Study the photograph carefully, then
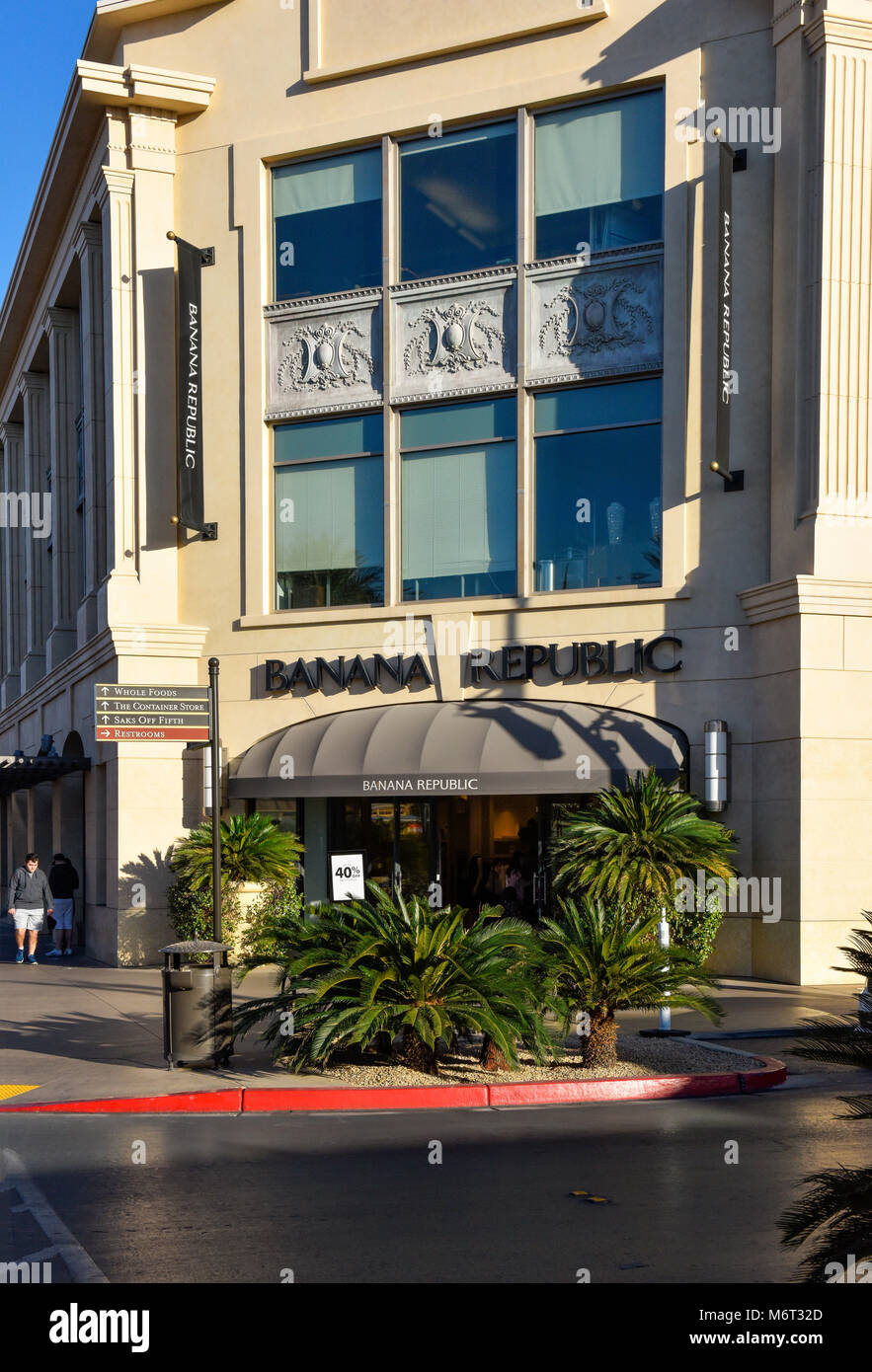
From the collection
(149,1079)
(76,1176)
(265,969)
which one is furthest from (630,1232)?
(265,969)

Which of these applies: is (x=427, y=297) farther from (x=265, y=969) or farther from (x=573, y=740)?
(x=265, y=969)

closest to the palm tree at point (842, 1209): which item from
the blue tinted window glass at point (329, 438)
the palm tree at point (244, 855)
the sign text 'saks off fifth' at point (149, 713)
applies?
the sign text 'saks off fifth' at point (149, 713)

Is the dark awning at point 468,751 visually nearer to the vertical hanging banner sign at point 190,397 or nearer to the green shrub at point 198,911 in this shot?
the green shrub at point 198,911

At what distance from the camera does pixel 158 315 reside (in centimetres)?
2362

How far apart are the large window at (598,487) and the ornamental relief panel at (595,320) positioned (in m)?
0.34

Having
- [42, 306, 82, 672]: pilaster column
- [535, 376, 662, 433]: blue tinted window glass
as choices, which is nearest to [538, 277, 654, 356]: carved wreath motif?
[535, 376, 662, 433]: blue tinted window glass

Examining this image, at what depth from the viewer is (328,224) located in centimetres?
2300

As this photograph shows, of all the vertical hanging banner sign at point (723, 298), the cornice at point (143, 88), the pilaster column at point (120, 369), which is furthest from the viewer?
the pilaster column at point (120, 369)

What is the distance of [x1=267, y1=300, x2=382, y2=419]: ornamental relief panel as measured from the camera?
887 inches

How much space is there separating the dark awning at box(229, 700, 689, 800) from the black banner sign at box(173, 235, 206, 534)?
14.0 ft

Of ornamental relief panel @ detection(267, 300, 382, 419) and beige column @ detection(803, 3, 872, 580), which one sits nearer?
beige column @ detection(803, 3, 872, 580)

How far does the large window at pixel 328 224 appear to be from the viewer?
22.6 meters

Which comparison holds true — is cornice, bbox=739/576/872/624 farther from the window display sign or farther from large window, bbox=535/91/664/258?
the window display sign

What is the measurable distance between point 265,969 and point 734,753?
8587mm
